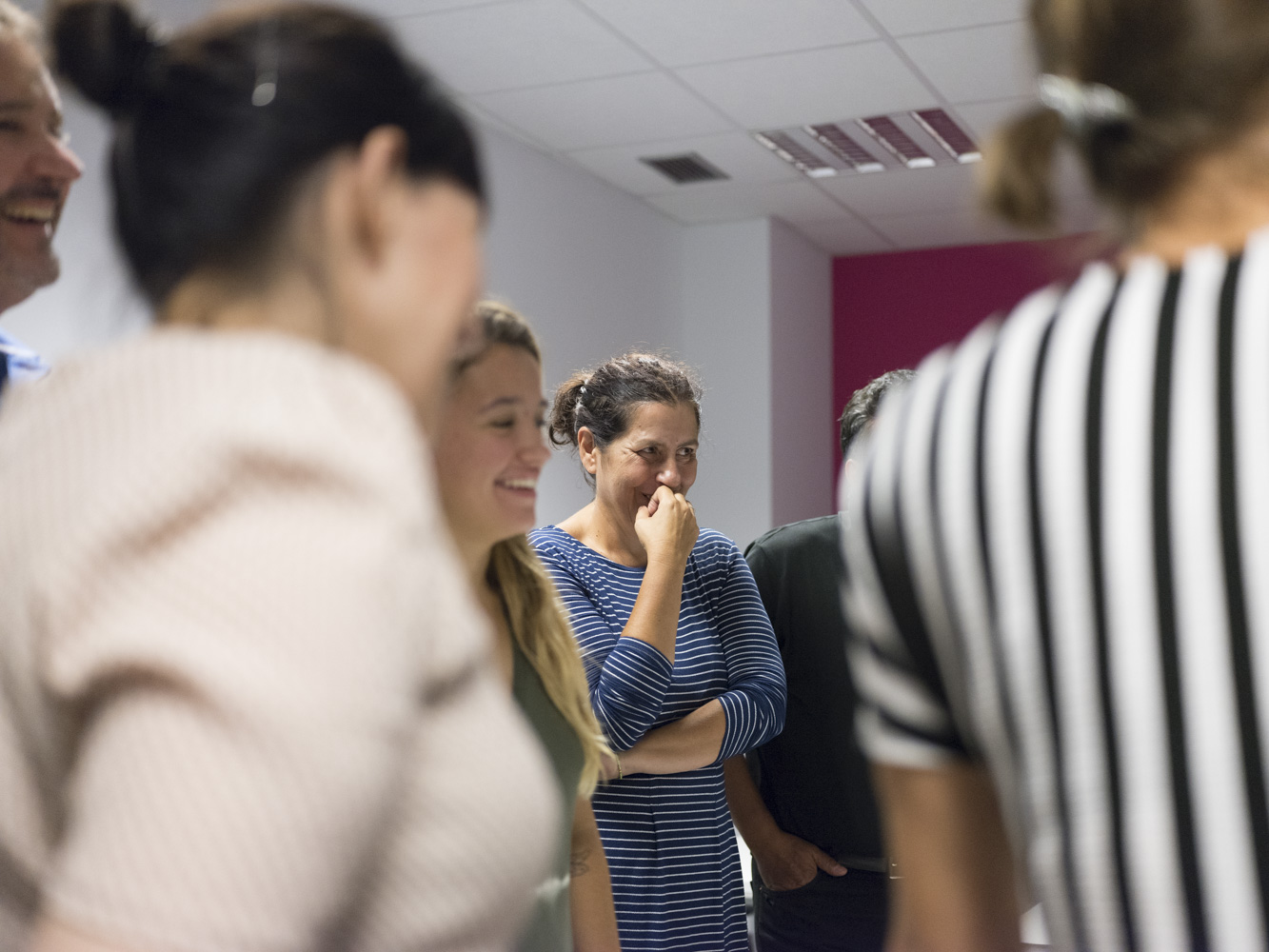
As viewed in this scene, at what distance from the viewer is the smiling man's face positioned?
4.39ft

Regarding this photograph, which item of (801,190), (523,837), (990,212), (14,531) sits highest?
(801,190)

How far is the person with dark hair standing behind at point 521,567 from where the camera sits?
140 cm

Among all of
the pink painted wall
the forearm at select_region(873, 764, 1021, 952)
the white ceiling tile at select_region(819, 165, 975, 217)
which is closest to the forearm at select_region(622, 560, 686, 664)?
the forearm at select_region(873, 764, 1021, 952)

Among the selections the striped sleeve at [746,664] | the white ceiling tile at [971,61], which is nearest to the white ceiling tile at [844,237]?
the white ceiling tile at [971,61]

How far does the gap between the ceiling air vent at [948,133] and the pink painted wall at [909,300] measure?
1.66 metres

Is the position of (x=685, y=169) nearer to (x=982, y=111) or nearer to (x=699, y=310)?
(x=699, y=310)

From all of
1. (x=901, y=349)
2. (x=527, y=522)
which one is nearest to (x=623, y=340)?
(x=901, y=349)

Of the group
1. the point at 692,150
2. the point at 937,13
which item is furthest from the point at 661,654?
the point at 692,150

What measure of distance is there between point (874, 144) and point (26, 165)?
411 cm

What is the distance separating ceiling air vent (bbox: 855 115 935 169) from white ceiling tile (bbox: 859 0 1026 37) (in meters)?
0.85

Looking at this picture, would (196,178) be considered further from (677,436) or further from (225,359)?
(677,436)

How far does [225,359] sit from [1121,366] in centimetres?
42

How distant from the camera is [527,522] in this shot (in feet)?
4.77

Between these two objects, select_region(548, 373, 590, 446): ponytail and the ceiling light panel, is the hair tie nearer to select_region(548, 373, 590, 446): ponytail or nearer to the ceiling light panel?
select_region(548, 373, 590, 446): ponytail
